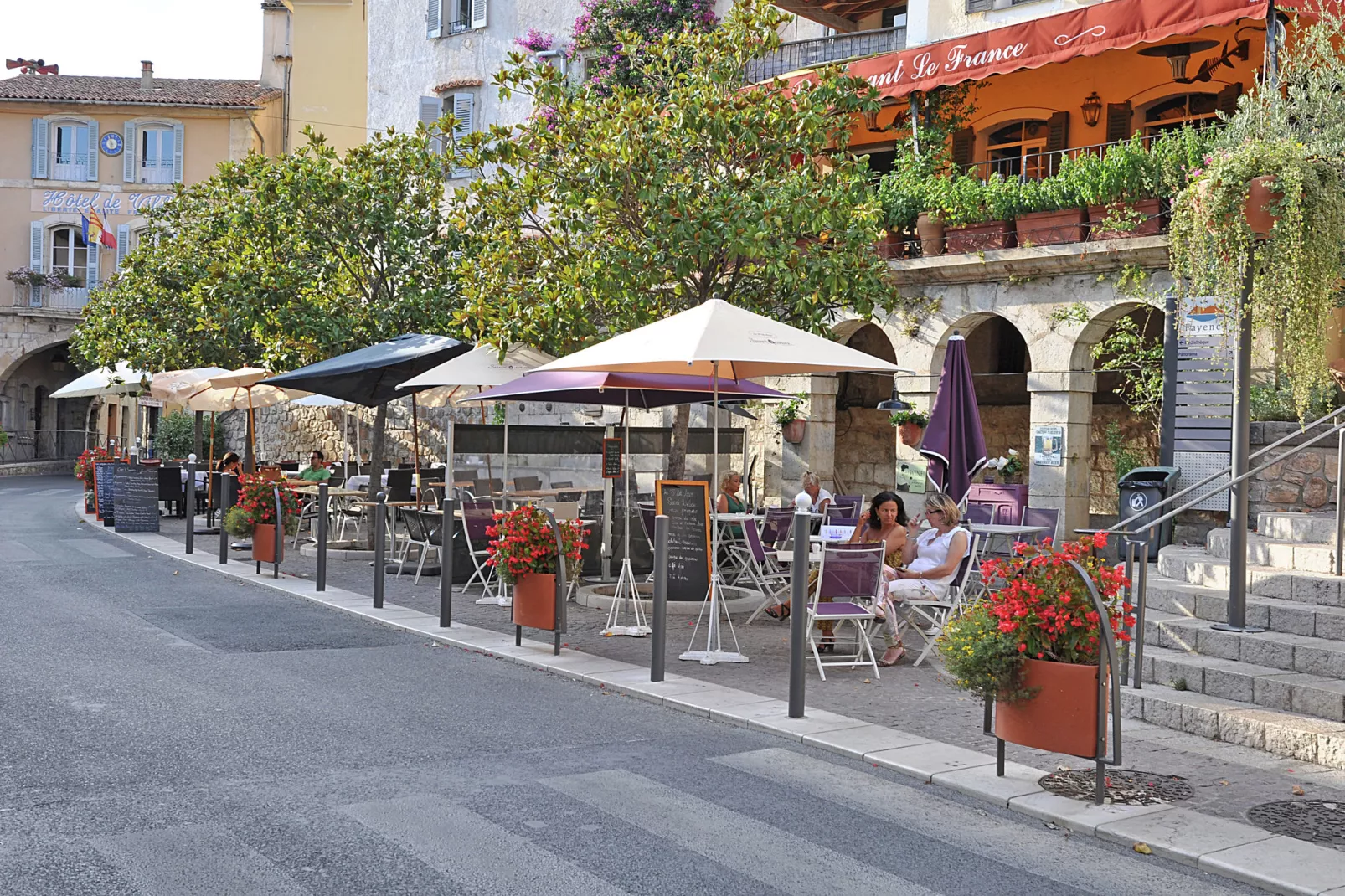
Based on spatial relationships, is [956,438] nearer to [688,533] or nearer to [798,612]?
[688,533]

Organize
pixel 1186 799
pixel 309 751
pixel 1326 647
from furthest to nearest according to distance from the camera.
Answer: pixel 1326 647
pixel 309 751
pixel 1186 799

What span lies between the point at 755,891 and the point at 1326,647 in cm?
443

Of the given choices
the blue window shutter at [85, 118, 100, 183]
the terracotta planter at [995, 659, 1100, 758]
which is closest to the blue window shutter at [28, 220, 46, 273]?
the blue window shutter at [85, 118, 100, 183]

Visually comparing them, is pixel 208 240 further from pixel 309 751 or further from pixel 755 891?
pixel 755 891

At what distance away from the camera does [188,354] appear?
73.7 feet

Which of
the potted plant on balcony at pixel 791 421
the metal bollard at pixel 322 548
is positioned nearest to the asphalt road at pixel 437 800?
the metal bollard at pixel 322 548

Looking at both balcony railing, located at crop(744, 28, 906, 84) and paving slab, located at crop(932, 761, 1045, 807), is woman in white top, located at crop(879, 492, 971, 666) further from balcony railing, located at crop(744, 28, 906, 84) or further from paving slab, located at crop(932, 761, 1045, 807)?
balcony railing, located at crop(744, 28, 906, 84)

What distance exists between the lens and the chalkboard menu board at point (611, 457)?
12891mm

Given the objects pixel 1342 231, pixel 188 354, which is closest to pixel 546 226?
pixel 1342 231

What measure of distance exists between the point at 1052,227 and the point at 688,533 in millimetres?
9092

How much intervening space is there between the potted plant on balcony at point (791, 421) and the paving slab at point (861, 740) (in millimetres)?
13176

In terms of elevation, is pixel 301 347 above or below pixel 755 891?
above

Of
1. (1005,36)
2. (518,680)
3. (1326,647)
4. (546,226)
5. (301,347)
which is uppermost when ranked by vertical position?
(1005,36)

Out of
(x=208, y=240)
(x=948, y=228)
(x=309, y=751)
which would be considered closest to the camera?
(x=309, y=751)
